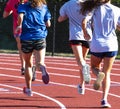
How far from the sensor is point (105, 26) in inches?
366

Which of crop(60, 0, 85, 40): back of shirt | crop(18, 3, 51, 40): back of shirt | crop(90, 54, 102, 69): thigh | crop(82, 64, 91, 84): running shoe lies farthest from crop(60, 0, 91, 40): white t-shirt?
crop(90, 54, 102, 69): thigh

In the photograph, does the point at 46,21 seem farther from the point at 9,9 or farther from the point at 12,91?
the point at 9,9

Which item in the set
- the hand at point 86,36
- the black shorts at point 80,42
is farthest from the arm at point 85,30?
the black shorts at point 80,42

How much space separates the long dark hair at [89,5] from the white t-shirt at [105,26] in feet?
0.23

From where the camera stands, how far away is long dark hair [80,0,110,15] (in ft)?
30.6

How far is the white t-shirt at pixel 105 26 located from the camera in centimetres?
927

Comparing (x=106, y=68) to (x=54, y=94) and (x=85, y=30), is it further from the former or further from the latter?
(x=54, y=94)

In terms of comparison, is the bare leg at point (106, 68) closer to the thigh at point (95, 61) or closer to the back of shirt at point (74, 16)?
the thigh at point (95, 61)

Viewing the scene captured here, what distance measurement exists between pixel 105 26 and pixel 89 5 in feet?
1.62

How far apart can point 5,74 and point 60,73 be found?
1.72m

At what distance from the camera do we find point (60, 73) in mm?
16203

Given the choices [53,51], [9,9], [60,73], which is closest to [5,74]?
[60,73]

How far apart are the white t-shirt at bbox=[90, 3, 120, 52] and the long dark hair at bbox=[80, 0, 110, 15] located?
7 centimetres

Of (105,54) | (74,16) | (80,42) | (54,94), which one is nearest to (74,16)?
(74,16)
